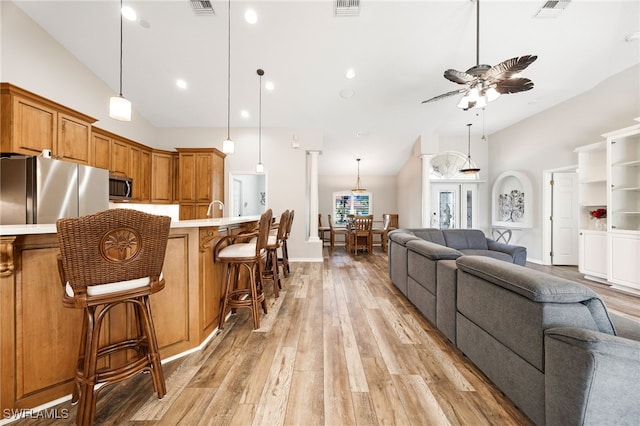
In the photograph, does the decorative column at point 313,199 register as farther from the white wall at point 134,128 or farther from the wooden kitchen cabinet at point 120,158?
Result: the wooden kitchen cabinet at point 120,158

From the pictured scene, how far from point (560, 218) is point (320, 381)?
6202mm

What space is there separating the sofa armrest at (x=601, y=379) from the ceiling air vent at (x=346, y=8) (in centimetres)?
363

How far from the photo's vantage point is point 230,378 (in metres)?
1.59

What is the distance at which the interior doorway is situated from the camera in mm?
4910

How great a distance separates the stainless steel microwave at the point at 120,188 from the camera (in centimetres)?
386

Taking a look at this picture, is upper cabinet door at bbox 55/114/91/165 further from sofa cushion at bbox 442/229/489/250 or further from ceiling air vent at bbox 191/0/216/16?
sofa cushion at bbox 442/229/489/250

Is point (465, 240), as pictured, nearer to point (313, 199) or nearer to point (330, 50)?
point (313, 199)

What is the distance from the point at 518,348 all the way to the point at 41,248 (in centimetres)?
262

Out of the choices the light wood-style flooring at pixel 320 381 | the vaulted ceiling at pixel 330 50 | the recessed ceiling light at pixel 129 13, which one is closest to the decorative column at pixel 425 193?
the vaulted ceiling at pixel 330 50

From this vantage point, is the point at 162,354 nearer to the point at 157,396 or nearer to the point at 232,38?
the point at 157,396

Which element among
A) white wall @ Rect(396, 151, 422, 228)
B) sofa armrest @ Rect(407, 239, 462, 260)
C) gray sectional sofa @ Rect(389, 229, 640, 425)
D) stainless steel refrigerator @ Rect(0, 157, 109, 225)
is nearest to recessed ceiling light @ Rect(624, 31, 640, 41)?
white wall @ Rect(396, 151, 422, 228)

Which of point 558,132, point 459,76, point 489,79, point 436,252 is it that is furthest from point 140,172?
point 558,132

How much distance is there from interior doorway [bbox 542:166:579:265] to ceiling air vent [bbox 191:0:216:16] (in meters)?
6.72

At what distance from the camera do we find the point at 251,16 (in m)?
3.04
